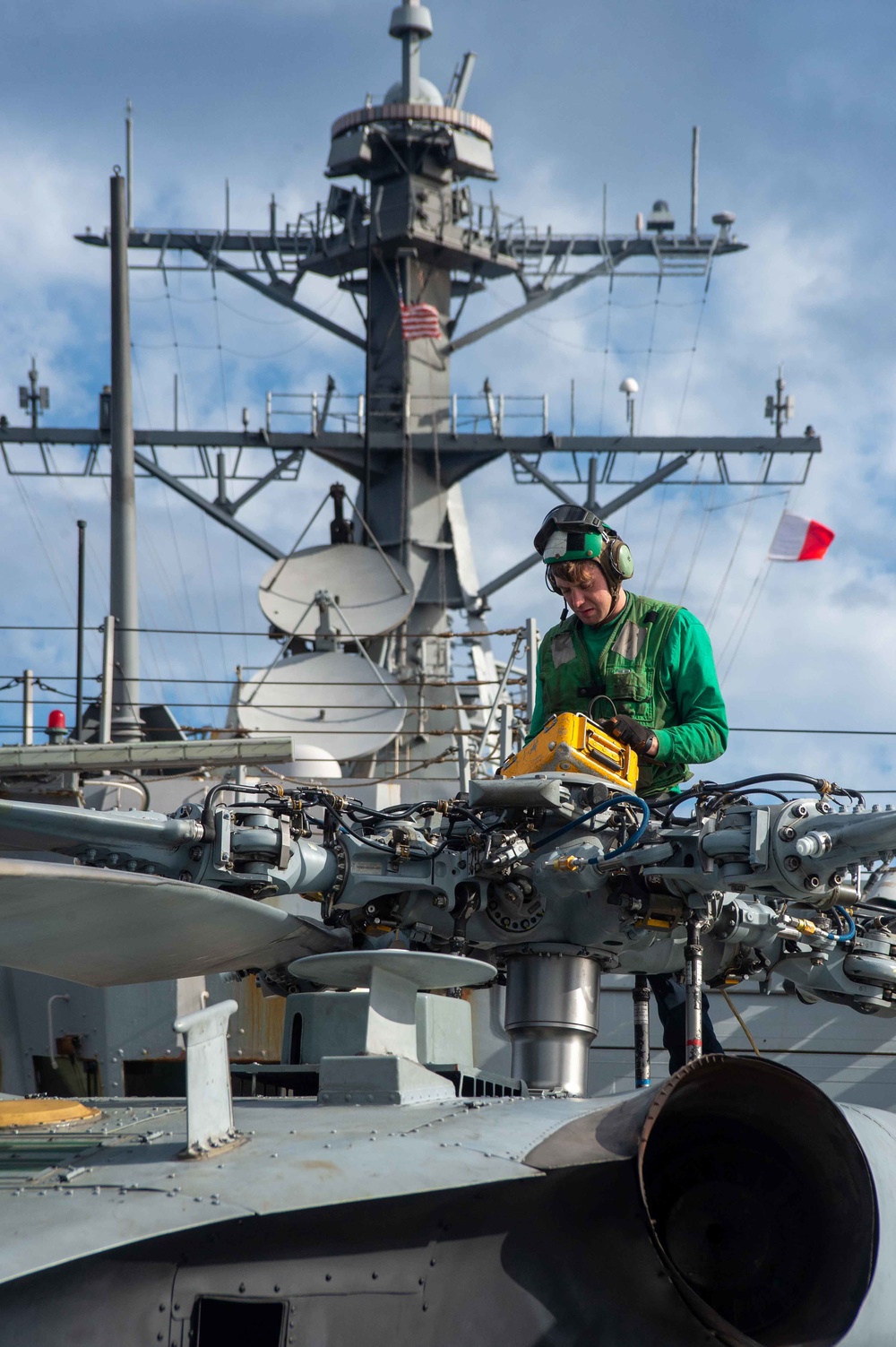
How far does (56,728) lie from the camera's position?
18875mm

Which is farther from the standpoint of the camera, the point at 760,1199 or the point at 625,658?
the point at 625,658

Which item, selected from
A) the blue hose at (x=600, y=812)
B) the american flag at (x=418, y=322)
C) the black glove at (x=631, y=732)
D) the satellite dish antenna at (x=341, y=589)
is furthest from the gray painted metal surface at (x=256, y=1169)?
the american flag at (x=418, y=322)

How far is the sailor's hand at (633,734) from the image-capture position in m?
7.75

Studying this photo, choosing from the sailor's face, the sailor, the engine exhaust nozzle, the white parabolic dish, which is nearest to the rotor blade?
the engine exhaust nozzle

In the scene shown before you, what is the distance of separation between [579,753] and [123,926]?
2.71 metres

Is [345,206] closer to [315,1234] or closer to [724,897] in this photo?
[724,897]

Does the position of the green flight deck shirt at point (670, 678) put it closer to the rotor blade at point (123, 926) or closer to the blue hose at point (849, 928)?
the blue hose at point (849, 928)

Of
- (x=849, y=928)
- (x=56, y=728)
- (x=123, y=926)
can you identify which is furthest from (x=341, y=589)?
(x=123, y=926)

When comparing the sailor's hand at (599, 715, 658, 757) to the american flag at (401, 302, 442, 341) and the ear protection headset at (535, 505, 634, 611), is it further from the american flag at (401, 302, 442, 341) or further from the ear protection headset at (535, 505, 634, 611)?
the american flag at (401, 302, 442, 341)

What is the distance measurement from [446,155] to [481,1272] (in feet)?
72.5

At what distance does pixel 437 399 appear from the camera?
24.8 meters

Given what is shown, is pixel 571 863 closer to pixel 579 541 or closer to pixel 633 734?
pixel 633 734

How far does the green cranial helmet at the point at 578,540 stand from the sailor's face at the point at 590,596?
63mm

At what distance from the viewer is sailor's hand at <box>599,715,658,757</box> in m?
7.75
